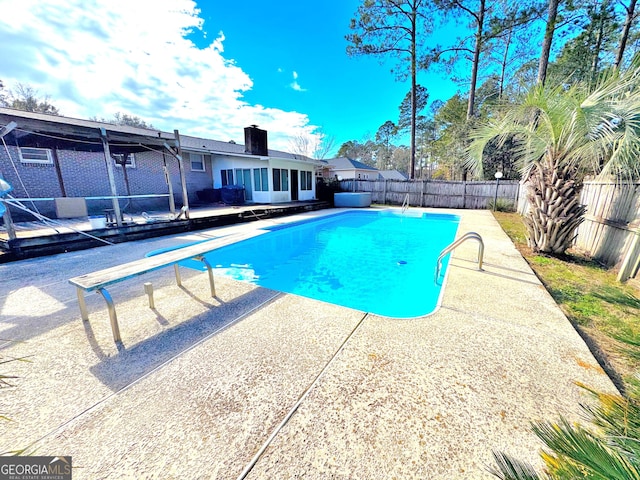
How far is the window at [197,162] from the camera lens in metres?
13.6

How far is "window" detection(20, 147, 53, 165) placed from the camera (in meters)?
8.48

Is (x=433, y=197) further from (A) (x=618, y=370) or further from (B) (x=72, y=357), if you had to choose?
(B) (x=72, y=357)

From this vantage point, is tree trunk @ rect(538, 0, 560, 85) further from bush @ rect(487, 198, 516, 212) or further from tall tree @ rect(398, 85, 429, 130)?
tall tree @ rect(398, 85, 429, 130)

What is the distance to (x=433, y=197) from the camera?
16.2 meters

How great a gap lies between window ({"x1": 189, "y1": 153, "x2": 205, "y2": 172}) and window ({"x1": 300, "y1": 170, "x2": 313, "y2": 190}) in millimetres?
5791

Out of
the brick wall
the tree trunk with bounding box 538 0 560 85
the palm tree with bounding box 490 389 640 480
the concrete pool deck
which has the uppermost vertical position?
the tree trunk with bounding box 538 0 560 85

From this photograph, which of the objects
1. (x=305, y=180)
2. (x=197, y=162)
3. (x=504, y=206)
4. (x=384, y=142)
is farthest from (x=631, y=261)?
(x=384, y=142)

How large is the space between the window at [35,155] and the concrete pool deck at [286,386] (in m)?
8.51

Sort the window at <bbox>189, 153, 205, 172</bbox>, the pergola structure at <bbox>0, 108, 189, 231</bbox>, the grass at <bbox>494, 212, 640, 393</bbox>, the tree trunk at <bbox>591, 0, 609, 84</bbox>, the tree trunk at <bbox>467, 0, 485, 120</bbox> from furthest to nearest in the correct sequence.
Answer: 1. the tree trunk at <bbox>467, 0, 485, 120</bbox>
2. the window at <bbox>189, 153, 205, 172</bbox>
3. the tree trunk at <bbox>591, 0, 609, 84</bbox>
4. the pergola structure at <bbox>0, 108, 189, 231</bbox>
5. the grass at <bbox>494, 212, 640, 393</bbox>

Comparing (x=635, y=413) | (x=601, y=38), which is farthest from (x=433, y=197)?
(x=635, y=413)

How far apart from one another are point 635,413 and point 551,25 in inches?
582

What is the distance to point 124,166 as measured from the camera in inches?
381

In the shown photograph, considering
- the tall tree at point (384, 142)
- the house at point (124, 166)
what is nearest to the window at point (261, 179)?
the house at point (124, 166)

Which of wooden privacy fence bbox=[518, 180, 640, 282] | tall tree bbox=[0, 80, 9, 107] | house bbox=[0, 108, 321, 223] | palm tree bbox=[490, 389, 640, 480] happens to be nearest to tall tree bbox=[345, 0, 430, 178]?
house bbox=[0, 108, 321, 223]
